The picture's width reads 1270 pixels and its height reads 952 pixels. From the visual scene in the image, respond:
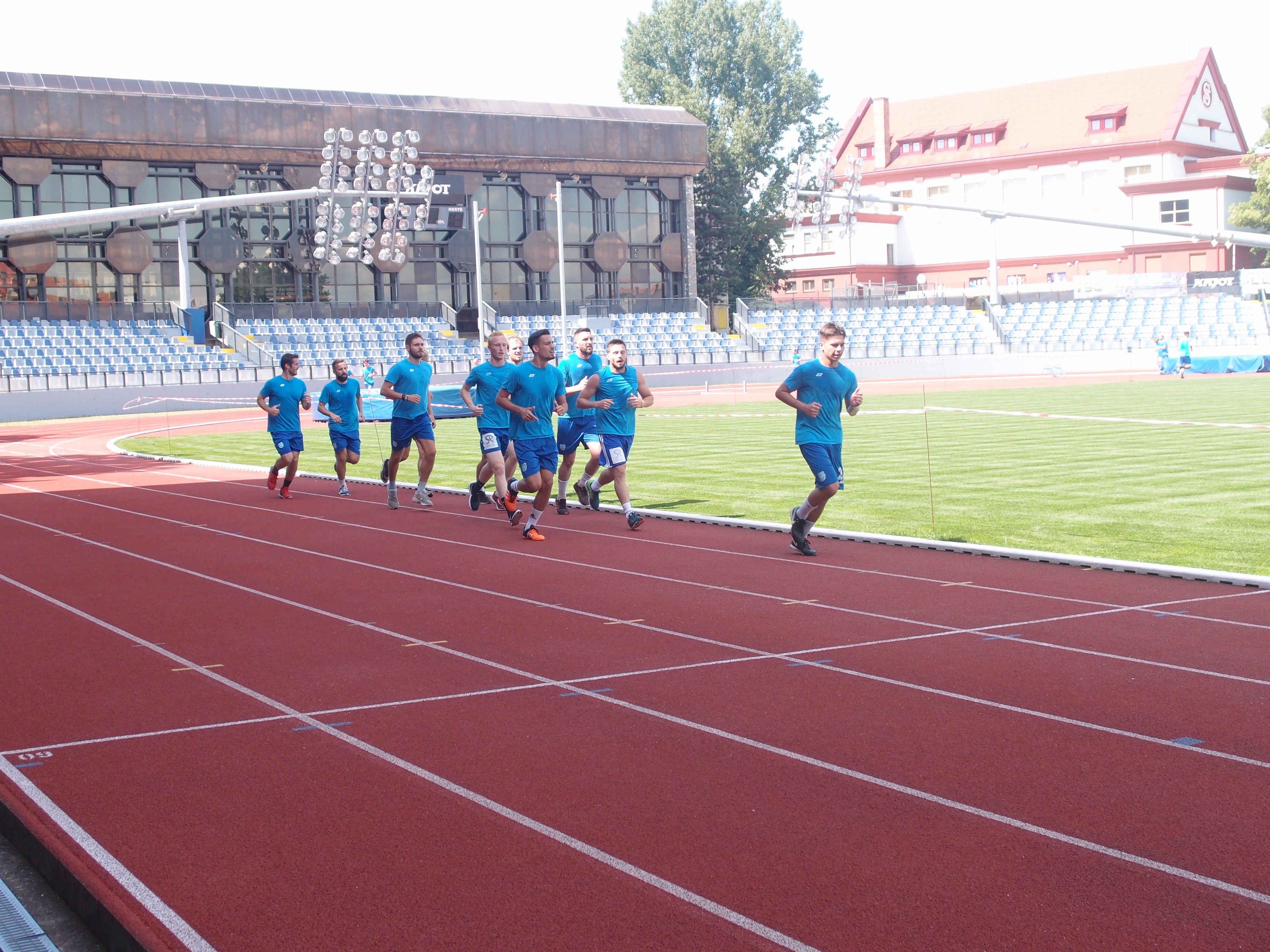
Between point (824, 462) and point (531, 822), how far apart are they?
6784mm

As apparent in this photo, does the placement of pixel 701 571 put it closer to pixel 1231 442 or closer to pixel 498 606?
pixel 498 606

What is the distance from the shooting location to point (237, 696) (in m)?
7.06

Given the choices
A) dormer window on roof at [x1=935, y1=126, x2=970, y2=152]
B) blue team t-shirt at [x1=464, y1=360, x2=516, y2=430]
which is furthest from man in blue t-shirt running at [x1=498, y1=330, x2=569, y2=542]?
dormer window on roof at [x1=935, y1=126, x2=970, y2=152]

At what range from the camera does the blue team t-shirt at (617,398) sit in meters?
13.6

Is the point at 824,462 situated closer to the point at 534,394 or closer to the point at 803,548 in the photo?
the point at 803,548

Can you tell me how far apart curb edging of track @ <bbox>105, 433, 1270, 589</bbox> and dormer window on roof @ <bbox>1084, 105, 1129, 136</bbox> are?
79940 millimetres

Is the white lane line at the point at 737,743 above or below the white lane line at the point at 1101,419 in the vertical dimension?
below

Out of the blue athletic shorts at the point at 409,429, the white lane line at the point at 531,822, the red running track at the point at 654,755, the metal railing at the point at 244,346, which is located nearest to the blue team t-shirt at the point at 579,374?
the blue athletic shorts at the point at 409,429

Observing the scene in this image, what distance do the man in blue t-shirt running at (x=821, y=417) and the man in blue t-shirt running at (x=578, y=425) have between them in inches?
121

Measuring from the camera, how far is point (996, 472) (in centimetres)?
1802

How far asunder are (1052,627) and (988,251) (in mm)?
83145

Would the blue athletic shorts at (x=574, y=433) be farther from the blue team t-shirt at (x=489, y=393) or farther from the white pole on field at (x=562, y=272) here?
the white pole on field at (x=562, y=272)

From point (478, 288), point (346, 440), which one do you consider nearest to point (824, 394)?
point (346, 440)

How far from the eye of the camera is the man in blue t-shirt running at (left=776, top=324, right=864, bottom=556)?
11289 millimetres
